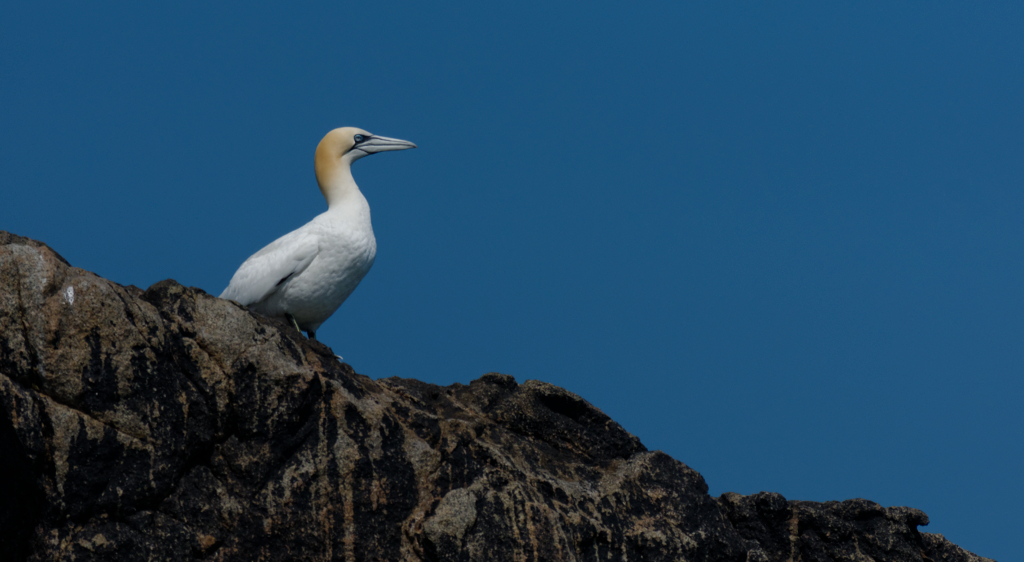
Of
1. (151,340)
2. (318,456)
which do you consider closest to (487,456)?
(318,456)

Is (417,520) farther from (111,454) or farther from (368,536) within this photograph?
(111,454)

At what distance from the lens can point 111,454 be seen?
6.87 meters

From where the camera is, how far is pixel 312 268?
10641 millimetres

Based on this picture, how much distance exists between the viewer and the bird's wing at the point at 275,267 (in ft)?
34.6

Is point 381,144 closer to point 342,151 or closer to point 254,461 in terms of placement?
point 342,151

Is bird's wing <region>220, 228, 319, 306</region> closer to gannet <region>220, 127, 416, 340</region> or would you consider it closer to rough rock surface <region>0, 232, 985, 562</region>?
gannet <region>220, 127, 416, 340</region>

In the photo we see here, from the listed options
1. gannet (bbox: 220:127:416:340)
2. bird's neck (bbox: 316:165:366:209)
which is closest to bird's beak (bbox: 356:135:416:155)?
bird's neck (bbox: 316:165:366:209)

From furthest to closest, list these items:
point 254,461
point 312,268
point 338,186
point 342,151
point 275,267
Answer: point 342,151, point 338,186, point 312,268, point 275,267, point 254,461

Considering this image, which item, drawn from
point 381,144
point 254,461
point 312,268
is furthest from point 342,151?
point 254,461

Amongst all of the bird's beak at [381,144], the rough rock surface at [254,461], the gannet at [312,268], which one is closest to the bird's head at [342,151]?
the bird's beak at [381,144]

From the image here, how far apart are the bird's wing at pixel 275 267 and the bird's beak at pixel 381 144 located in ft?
6.74

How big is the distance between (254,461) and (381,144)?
629 centimetres

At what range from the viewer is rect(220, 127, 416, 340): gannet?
10602mm

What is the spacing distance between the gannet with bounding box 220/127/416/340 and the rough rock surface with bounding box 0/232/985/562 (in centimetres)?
239
